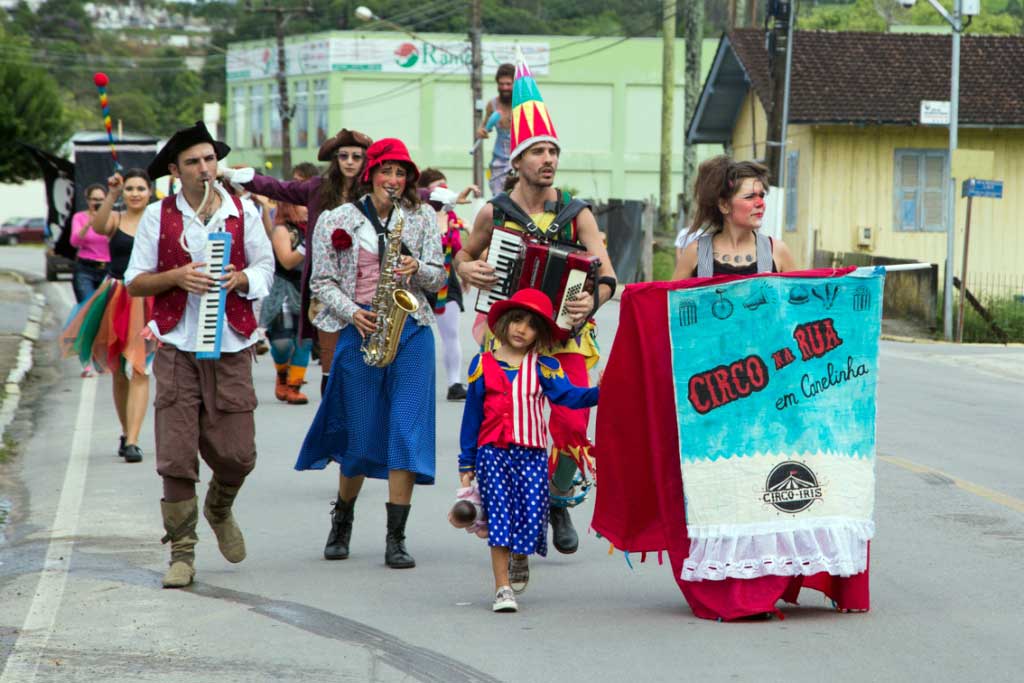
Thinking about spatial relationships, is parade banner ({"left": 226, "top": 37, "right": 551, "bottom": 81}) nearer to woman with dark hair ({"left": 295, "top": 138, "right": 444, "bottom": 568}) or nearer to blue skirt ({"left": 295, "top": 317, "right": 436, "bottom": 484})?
woman with dark hair ({"left": 295, "top": 138, "right": 444, "bottom": 568})

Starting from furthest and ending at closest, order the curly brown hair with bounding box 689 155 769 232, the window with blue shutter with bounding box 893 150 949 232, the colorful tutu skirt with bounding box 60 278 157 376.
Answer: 1. the window with blue shutter with bounding box 893 150 949 232
2. the colorful tutu skirt with bounding box 60 278 157 376
3. the curly brown hair with bounding box 689 155 769 232

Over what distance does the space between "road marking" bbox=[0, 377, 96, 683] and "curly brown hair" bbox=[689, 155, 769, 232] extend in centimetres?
322

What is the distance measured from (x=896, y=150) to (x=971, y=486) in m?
25.2

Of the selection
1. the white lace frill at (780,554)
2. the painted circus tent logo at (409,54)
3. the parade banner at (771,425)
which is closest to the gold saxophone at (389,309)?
the parade banner at (771,425)

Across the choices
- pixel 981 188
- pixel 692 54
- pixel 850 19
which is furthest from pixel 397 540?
pixel 850 19

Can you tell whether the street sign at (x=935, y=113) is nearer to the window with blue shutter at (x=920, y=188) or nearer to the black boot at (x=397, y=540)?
the window with blue shutter at (x=920, y=188)

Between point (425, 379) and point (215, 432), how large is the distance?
1.03 m

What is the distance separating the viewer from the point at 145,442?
499 inches

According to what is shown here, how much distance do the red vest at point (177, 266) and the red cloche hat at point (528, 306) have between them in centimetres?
129

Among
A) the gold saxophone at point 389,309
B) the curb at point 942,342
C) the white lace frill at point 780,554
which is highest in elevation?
the gold saxophone at point 389,309

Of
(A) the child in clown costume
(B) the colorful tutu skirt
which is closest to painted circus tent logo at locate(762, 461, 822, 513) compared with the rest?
(A) the child in clown costume

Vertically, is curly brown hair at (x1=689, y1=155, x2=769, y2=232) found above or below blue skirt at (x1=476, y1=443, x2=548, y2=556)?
above

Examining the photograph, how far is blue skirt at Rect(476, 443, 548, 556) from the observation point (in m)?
6.84

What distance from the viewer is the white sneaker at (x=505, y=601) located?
268 inches
